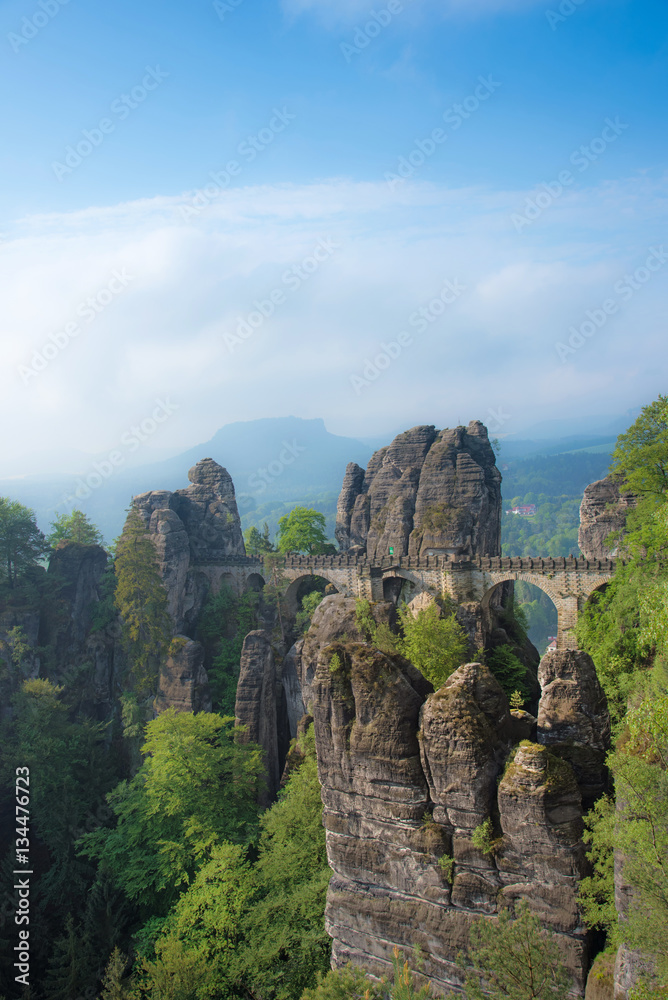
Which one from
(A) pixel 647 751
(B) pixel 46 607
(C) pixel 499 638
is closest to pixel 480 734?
(A) pixel 647 751

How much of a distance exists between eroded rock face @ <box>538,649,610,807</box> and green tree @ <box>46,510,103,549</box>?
38.1 metres

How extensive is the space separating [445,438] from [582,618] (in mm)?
16715

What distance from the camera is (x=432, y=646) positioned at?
84.7 feet

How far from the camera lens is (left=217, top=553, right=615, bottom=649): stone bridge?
120 ft

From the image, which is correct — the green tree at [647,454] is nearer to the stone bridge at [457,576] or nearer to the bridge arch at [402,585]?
the stone bridge at [457,576]

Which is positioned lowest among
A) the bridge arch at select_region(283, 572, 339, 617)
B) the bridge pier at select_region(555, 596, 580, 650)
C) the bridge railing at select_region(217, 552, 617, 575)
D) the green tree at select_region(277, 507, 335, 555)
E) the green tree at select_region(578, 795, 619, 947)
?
the green tree at select_region(578, 795, 619, 947)

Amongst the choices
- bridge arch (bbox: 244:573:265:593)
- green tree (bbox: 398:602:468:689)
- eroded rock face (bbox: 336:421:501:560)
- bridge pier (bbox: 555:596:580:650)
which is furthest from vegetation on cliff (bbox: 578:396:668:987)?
bridge arch (bbox: 244:573:265:593)

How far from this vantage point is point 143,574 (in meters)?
39.7

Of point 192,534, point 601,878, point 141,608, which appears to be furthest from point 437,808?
point 192,534

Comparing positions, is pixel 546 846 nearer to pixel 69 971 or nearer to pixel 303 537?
pixel 69 971

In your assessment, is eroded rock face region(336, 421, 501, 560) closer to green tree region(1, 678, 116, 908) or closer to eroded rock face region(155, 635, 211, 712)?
eroded rock face region(155, 635, 211, 712)

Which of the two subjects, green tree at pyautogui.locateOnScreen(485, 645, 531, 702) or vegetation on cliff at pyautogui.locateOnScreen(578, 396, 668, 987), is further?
green tree at pyautogui.locateOnScreen(485, 645, 531, 702)

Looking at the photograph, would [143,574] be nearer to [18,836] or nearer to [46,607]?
[46,607]

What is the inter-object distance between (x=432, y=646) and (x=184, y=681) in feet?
61.2
